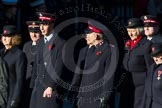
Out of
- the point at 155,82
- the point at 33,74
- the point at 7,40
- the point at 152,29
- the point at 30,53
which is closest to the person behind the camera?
the point at 155,82

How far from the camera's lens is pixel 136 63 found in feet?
36.7

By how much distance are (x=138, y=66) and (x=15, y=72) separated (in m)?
2.01

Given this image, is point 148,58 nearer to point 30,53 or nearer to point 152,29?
point 152,29

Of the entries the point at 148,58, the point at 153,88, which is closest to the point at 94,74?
the point at 148,58

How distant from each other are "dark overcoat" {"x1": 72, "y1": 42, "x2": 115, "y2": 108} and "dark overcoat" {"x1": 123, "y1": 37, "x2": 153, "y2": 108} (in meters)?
0.47

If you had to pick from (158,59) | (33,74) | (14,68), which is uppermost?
(158,59)

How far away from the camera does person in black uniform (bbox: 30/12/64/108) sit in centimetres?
1116

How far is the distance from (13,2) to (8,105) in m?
4.47

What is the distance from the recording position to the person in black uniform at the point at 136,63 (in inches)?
439

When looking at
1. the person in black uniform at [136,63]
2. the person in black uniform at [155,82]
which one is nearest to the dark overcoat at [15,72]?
→ the person in black uniform at [136,63]

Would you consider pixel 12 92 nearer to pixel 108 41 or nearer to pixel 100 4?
pixel 108 41

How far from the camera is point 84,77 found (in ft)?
36.7

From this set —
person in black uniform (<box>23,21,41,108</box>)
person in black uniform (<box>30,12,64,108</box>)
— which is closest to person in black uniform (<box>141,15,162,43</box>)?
person in black uniform (<box>30,12,64,108</box>)

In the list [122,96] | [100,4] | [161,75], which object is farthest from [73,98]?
[100,4]
